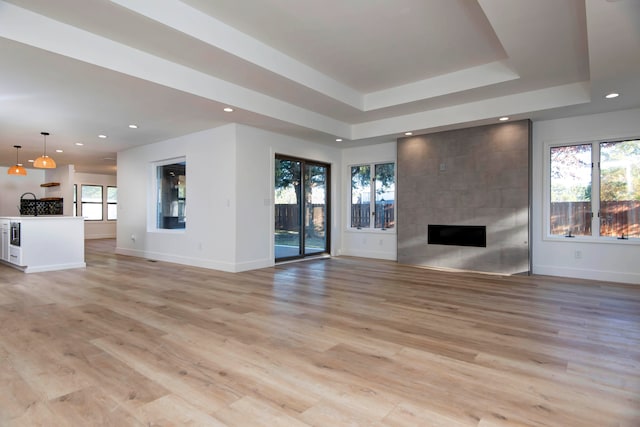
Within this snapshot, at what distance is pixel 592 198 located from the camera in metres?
5.44

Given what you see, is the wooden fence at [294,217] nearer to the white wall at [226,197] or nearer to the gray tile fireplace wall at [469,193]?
the white wall at [226,197]

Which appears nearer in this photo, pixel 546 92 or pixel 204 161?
pixel 546 92

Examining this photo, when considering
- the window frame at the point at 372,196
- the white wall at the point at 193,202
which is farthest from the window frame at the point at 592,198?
the white wall at the point at 193,202

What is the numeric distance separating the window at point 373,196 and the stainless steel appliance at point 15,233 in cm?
641

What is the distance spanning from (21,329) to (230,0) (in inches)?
137

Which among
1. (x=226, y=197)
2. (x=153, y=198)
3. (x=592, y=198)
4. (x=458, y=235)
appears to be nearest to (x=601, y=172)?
(x=592, y=198)

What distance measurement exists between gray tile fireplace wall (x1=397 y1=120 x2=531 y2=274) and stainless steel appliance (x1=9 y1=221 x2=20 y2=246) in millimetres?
6953

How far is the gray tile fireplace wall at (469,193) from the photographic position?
5699 mm

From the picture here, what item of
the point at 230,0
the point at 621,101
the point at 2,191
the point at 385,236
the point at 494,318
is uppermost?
the point at 230,0

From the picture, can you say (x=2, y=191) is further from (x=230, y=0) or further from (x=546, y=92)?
(x=546, y=92)

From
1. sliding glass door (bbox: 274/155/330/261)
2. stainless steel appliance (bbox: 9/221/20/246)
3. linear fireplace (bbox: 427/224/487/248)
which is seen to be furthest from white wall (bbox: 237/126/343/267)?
stainless steel appliance (bbox: 9/221/20/246)

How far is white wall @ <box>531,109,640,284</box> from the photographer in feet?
16.9

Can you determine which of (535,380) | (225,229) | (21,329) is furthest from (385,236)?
(21,329)

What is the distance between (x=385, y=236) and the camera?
7.57 m
